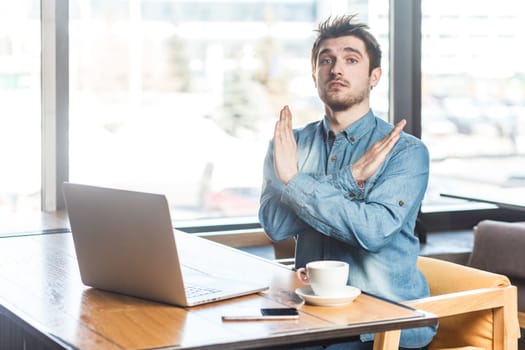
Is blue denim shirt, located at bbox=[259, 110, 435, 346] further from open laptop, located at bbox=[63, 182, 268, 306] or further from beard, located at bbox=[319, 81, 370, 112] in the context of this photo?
open laptop, located at bbox=[63, 182, 268, 306]

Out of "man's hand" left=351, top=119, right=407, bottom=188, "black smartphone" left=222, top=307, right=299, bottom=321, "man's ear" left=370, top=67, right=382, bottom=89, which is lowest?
"black smartphone" left=222, top=307, right=299, bottom=321

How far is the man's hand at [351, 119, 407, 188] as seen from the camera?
2.35 meters

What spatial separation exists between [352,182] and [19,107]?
2161 millimetres

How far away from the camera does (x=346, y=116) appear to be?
8.52 ft

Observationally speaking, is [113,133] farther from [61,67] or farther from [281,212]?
[281,212]

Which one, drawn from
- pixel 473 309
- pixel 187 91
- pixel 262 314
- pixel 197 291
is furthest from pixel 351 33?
pixel 187 91

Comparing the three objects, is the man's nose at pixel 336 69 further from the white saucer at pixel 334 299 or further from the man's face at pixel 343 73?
the white saucer at pixel 334 299

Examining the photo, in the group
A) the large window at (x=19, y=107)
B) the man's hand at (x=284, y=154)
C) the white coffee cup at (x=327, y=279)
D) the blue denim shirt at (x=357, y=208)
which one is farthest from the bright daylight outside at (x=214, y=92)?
the white coffee cup at (x=327, y=279)

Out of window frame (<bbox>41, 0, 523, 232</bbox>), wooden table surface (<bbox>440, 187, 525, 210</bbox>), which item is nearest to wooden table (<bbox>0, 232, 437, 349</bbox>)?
window frame (<bbox>41, 0, 523, 232</bbox>)

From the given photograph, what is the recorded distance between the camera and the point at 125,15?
429cm

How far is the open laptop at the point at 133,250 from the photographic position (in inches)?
75.6

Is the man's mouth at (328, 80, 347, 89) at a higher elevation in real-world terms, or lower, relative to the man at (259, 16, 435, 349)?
higher

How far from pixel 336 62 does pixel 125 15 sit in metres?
1.95

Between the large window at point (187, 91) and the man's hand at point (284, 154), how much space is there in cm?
203
